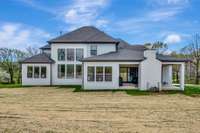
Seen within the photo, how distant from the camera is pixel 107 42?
104 feet

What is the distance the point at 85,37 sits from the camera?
33094 millimetres

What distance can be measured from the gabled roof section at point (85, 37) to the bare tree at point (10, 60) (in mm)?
11396

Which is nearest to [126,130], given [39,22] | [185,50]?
[39,22]

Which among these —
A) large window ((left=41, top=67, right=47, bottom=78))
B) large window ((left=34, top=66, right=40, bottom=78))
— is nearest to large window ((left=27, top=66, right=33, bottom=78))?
large window ((left=34, top=66, right=40, bottom=78))

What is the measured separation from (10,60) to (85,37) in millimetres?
14664

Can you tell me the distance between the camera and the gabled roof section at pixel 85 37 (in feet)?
105

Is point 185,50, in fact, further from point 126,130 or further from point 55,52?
point 126,130

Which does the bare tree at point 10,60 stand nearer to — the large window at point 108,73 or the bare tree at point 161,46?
the large window at point 108,73

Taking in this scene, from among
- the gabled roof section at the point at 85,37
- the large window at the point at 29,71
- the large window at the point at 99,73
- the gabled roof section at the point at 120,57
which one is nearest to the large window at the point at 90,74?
the large window at the point at 99,73

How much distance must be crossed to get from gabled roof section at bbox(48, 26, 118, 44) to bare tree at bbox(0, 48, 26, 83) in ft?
37.4

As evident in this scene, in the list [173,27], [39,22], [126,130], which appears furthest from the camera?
[173,27]

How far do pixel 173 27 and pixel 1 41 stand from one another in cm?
2412

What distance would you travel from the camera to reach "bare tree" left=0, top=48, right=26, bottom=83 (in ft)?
136

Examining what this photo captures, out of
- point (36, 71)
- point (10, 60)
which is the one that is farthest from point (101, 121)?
point (10, 60)
